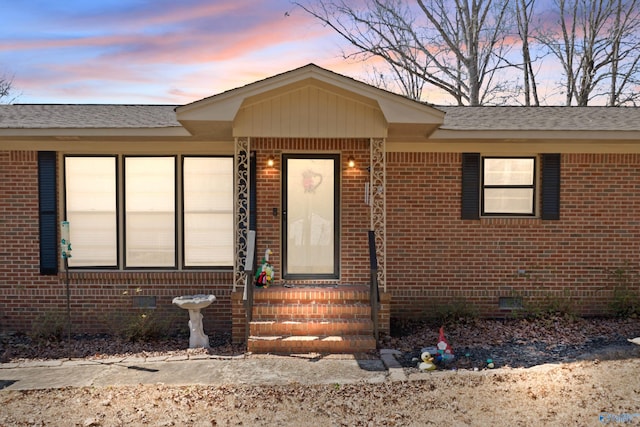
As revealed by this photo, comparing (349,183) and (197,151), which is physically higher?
(197,151)

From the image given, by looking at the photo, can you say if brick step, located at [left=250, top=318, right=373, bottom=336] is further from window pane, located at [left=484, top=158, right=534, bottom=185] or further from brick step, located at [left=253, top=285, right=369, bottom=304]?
window pane, located at [left=484, top=158, right=534, bottom=185]

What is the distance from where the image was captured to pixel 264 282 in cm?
805

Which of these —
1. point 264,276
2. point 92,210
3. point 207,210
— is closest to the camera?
point 264,276

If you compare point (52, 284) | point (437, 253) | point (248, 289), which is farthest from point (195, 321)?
point (437, 253)

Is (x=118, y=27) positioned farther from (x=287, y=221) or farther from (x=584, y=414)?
(x=584, y=414)

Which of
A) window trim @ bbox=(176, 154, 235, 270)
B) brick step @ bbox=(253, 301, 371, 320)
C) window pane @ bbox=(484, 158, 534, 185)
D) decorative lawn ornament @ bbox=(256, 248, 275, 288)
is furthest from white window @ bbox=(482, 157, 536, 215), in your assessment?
window trim @ bbox=(176, 154, 235, 270)

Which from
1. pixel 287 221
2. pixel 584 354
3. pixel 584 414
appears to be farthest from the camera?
pixel 287 221

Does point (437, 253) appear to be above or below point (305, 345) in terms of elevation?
above

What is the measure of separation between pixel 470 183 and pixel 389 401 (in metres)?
4.56

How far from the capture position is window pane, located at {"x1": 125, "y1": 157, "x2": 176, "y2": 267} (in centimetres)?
873

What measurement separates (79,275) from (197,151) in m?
2.77

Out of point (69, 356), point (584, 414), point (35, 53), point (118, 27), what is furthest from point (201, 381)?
point (35, 53)

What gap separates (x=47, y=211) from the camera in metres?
8.48

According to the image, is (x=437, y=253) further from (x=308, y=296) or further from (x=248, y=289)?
(x=248, y=289)
